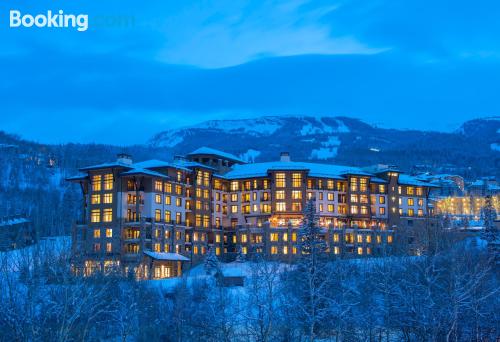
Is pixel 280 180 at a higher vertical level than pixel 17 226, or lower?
higher

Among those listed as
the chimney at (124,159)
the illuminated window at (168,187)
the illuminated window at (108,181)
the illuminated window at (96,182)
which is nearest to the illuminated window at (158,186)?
the illuminated window at (168,187)

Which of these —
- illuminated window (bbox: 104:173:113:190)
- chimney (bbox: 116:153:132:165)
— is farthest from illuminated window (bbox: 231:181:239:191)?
illuminated window (bbox: 104:173:113:190)

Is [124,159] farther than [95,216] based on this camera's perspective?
Yes

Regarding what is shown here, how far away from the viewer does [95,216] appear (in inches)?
3989

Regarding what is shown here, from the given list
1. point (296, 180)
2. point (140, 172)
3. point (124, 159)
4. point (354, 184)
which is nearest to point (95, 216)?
point (140, 172)

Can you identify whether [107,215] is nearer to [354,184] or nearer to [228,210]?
[228,210]

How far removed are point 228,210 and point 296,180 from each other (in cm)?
1418

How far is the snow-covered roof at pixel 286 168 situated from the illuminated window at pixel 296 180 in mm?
1298

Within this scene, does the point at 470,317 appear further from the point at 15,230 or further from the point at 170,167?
the point at 15,230

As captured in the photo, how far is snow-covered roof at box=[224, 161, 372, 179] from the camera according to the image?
4574 inches

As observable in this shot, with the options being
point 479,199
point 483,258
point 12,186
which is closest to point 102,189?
point 483,258

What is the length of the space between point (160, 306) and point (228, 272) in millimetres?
18758

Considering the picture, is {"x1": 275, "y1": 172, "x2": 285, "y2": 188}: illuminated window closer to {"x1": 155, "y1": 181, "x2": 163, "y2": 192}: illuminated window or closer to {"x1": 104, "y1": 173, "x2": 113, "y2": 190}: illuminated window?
{"x1": 155, "y1": 181, "x2": 163, "y2": 192}: illuminated window

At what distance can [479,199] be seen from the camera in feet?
619
